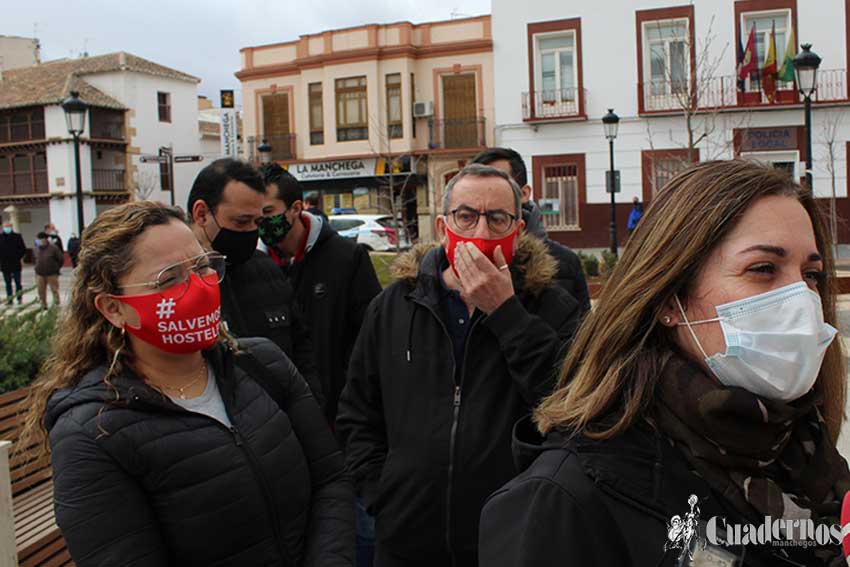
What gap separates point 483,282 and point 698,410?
1.46m

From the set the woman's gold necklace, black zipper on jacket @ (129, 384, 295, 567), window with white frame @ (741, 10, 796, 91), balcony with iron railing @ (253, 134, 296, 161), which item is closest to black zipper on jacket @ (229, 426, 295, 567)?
black zipper on jacket @ (129, 384, 295, 567)

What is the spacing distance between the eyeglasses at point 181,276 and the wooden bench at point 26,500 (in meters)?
1.42

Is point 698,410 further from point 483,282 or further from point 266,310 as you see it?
point 266,310

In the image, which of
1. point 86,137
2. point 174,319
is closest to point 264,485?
point 174,319

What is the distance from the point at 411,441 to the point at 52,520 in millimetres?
2268

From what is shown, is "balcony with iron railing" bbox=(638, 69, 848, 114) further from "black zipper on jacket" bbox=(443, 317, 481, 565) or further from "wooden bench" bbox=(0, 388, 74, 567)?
"black zipper on jacket" bbox=(443, 317, 481, 565)

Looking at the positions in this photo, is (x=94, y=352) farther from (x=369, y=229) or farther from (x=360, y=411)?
(x=369, y=229)

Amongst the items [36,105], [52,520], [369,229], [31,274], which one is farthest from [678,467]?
[36,105]

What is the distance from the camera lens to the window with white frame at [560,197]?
27969 mm

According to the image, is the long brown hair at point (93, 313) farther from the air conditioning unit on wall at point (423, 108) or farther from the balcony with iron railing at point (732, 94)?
the air conditioning unit on wall at point (423, 108)

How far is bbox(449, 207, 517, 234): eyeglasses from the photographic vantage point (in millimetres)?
3250

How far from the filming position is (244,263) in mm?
3996

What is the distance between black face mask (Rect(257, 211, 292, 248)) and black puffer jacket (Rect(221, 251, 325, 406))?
0.37 m

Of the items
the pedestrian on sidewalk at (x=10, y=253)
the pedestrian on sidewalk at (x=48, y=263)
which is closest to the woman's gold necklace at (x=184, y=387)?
the pedestrian on sidewalk at (x=48, y=263)
